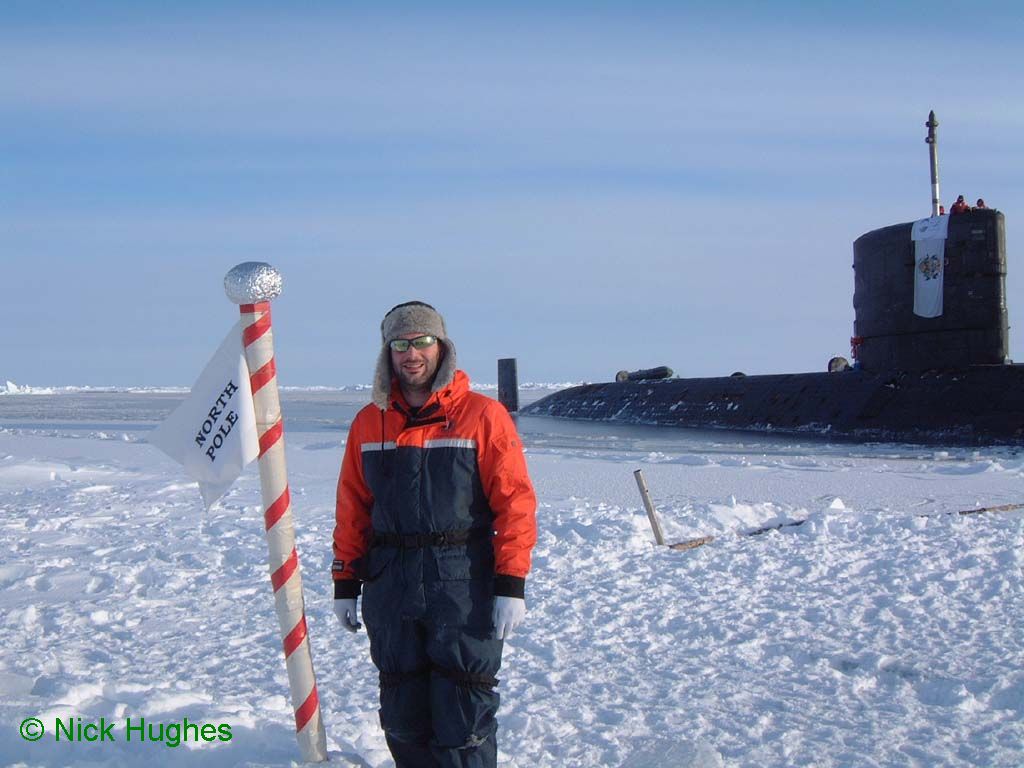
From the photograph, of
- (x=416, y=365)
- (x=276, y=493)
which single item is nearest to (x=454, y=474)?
(x=416, y=365)

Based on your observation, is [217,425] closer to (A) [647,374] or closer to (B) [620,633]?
(B) [620,633]

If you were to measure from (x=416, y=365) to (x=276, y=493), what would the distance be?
756 millimetres

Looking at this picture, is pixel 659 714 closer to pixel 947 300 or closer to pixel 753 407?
pixel 947 300

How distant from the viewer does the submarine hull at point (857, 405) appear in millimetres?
17312

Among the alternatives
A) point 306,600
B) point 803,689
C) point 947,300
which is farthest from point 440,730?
point 947,300

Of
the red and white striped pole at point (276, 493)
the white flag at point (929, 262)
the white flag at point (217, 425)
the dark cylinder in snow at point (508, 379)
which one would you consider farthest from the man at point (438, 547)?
the dark cylinder in snow at point (508, 379)

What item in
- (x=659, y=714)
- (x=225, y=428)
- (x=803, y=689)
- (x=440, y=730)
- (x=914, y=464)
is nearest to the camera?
(x=440, y=730)

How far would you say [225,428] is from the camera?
347 cm

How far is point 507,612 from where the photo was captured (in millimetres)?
3094

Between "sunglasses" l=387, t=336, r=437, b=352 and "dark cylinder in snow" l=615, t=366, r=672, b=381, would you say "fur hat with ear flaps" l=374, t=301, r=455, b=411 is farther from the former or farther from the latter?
"dark cylinder in snow" l=615, t=366, r=672, b=381

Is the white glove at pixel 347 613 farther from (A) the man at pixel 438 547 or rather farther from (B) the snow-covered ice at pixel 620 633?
(B) the snow-covered ice at pixel 620 633

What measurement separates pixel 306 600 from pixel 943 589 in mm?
3940

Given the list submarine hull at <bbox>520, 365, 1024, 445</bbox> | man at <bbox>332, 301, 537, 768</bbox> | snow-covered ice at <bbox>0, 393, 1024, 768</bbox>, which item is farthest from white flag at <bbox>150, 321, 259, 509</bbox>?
submarine hull at <bbox>520, 365, 1024, 445</bbox>

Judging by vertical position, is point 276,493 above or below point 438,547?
above
